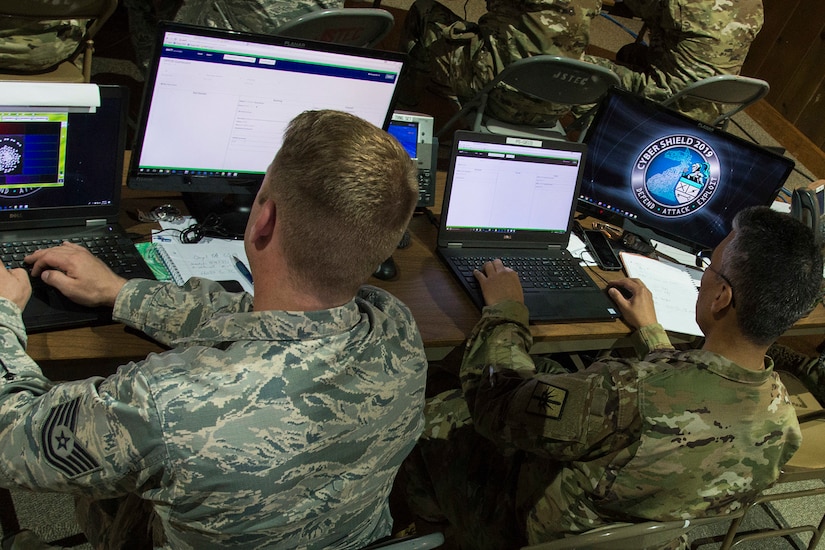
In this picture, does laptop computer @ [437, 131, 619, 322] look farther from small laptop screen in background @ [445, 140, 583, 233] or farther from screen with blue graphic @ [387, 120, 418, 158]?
screen with blue graphic @ [387, 120, 418, 158]

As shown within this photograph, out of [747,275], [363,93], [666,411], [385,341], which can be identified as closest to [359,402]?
[385,341]

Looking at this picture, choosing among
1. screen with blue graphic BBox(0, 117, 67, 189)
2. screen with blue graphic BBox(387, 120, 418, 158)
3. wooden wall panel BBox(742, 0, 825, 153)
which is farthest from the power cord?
wooden wall panel BBox(742, 0, 825, 153)

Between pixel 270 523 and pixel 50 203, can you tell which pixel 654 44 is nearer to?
pixel 50 203

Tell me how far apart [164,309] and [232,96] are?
1.80ft

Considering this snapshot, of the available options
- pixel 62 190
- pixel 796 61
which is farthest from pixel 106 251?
pixel 796 61

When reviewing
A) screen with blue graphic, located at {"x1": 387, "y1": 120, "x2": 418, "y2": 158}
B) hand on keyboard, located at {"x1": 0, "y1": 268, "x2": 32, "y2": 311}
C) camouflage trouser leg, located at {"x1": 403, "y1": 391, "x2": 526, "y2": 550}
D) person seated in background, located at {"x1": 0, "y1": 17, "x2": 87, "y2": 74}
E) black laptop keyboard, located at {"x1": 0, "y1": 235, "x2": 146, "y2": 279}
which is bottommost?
camouflage trouser leg, located at {"x1": 403, "y1": 391, "x2": 526, "y2": 550}

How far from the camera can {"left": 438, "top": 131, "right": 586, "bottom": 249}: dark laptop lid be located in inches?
78.8

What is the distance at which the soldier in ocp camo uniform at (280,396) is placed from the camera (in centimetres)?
96

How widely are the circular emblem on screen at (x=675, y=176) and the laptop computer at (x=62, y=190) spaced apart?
1544mm

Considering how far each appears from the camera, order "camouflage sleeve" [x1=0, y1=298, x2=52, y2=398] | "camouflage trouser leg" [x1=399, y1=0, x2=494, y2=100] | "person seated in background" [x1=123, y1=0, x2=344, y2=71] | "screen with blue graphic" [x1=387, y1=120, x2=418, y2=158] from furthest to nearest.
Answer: "camouflage trouser leg" [x1=399, y1=0, x2=494, y2=100] → "person seated in background" [x1=123, y1=0, x2=344, y2=71] → "screen with blue graphic" [x1=387, y1=120, x2=418, y2=158] → "camouflage sleeve" [x1=0, y1=298, x2=52, y2=398]

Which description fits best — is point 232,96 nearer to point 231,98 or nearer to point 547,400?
point 231,98

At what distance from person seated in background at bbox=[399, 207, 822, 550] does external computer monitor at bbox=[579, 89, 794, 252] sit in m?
0.74

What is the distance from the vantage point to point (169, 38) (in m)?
1.57

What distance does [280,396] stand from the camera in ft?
3.26
